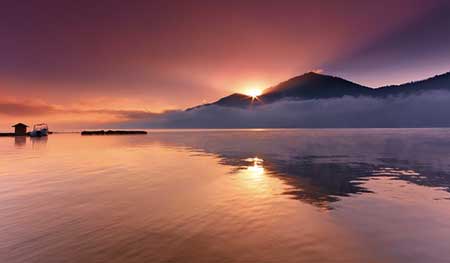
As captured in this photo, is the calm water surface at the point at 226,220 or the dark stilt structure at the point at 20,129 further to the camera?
the dark stilt structure at the point at 20,129

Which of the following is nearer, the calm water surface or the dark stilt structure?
the calm water surface

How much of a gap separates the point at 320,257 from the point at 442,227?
687cm

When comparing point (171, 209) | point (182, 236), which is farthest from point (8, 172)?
point (182, 236)

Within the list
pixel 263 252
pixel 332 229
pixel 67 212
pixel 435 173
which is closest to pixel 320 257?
pixel 263 252

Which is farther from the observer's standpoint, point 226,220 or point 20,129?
point 20,129

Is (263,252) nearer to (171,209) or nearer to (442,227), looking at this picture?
(171,209)

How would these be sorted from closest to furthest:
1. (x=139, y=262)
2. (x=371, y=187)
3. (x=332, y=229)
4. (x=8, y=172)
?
1. (x=139, y=262)
2. (x=332, y=229)
3. (x=371, y=187)
4. (x=8, y=172)

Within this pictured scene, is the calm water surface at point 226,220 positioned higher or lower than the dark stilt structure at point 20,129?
lower

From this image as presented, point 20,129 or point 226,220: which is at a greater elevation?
point 20,129

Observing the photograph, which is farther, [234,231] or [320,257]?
[234,231]

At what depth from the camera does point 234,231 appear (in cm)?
1128

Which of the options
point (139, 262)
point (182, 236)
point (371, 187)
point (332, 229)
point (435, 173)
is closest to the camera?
point (139, 262)

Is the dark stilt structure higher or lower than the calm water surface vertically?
higher

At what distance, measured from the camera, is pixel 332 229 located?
38.1ft
